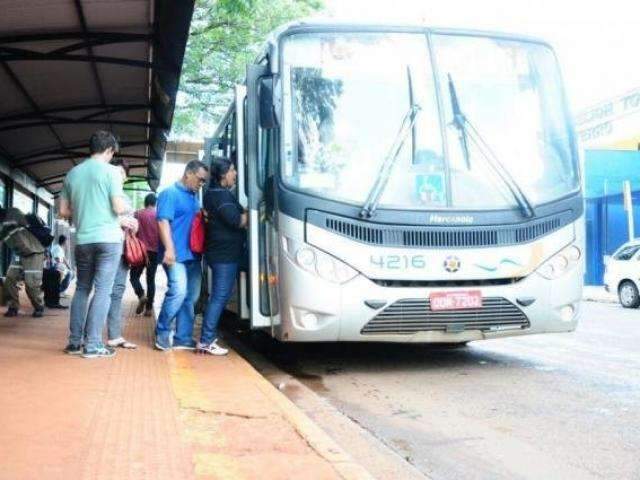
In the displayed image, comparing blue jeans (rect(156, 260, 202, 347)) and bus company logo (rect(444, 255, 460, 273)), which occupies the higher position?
bus company logo (rect(444, 255, 460, 273))

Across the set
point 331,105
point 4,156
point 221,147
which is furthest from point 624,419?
point 4,156

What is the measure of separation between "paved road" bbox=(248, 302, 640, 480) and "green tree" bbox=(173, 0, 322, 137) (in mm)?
14906

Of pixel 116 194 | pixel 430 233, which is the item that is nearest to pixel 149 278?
pixel 116 194

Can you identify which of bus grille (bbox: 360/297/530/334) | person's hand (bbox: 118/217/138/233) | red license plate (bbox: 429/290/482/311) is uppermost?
person's hand (bbox: 118/217/138/233)

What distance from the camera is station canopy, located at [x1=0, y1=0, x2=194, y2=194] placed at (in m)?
7.68

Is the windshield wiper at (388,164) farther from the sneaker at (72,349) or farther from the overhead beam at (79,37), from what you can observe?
the overhead beam at (79,37)

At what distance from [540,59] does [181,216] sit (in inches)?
148

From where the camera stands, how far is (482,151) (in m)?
6.62

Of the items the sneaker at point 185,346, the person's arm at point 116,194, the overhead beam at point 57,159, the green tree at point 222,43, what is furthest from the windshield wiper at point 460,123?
the green tree at point 222,43

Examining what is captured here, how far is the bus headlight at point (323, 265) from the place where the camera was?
615cm

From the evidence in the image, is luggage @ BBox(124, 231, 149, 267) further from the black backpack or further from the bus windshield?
the black backpack

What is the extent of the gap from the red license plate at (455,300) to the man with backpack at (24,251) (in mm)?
6092

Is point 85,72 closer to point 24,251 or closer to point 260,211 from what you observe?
point 24,251

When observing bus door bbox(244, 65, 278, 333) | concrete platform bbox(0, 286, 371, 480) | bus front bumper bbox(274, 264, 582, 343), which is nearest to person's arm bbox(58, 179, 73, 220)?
concrete platform bbox(0, 286, 371, 480)
